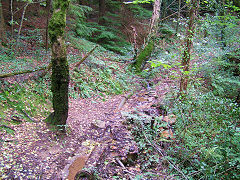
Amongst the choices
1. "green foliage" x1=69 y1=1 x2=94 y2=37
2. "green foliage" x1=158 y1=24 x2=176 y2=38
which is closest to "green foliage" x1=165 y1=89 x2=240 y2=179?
"green foliage" x1=69 y1=1 x2=94 y2=37

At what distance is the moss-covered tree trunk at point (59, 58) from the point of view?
14.5 ft

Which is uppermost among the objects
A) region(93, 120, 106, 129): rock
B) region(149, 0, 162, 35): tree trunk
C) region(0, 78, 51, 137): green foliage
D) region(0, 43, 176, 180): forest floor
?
region(149, 0, 162, 35): tree trunk

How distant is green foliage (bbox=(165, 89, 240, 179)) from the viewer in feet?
11.4

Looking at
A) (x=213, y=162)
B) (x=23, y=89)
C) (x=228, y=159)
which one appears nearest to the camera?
(x=228, y=159)

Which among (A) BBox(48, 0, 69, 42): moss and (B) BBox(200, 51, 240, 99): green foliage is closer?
(A) BBox(48, 0, 69, 42): moss

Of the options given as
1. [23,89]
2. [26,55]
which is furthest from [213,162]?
[26,55]

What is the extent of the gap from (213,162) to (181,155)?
69 cm

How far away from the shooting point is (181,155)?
13.9 feet

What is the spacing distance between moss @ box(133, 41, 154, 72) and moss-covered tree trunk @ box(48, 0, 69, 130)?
8.12m

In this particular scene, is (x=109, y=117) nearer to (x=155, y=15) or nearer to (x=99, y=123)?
(x=99, y=123)

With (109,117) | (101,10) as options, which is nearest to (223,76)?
(109,117)

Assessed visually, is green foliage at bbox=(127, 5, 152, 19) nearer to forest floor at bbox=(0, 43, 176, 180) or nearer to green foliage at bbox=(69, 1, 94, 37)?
green foliage at bbox=(69, 1, 94, 37)

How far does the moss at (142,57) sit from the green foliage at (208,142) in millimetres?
6878

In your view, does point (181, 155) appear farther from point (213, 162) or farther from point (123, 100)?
point (123, 100)
